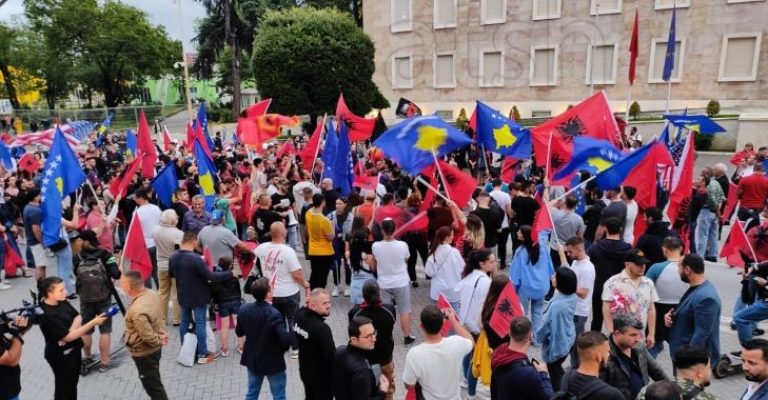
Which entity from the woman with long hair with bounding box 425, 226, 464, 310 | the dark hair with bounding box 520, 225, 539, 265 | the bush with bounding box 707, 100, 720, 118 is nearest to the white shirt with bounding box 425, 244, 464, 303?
the woman with long hair with bounding box 425, 226, 464, 310

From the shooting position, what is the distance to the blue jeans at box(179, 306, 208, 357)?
636cm

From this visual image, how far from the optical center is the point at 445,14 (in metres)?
36.5

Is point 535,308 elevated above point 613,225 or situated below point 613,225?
below

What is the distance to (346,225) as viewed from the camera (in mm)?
8352

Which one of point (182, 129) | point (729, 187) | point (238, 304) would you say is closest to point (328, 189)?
point (238, 304)

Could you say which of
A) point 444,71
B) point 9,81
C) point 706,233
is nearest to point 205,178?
point 706,233

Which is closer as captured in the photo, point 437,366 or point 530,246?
point 437,366

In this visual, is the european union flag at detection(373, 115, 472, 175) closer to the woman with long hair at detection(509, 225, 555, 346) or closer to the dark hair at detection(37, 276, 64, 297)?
the woman with long hair at detection(509, 225, 555, 346)

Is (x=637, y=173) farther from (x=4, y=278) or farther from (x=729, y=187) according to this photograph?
(x=4, y=278)

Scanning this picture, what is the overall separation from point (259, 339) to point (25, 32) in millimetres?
57984

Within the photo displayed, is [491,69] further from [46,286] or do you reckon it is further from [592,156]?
[46,286]

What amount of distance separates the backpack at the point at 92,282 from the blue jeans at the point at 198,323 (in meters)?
0.91

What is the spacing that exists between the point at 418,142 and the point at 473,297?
153 inches

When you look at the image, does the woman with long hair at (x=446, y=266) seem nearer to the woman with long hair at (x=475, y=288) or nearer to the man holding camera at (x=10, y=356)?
the woman with long hair at (x=475, y=288)
